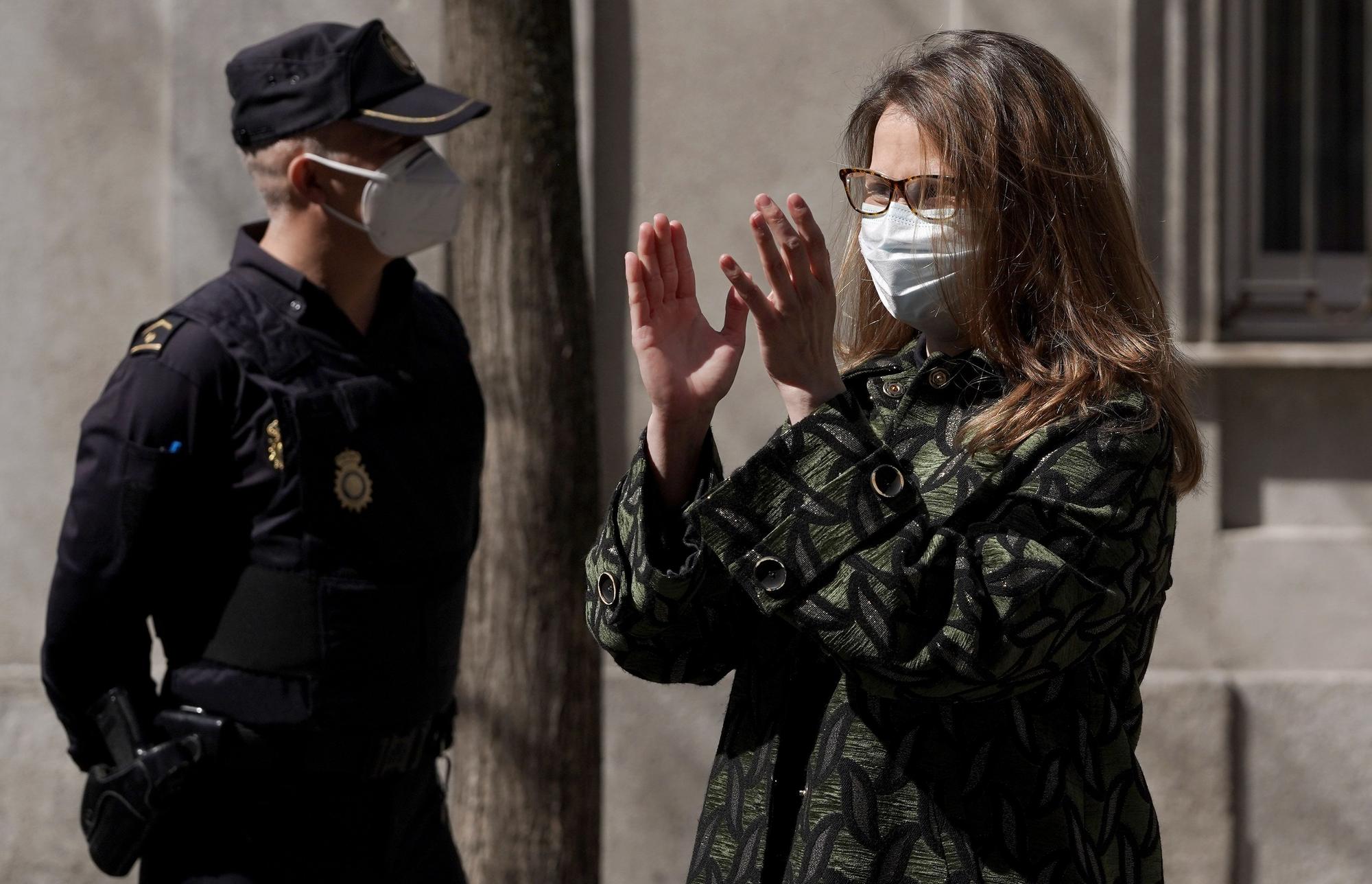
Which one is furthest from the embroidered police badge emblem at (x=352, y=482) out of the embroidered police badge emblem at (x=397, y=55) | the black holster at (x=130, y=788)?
the embroidered police badge emblem at (x=397, y=55)

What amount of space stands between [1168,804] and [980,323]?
138 inches

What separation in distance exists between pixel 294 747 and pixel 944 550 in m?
1.39

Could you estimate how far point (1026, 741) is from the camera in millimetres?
1594

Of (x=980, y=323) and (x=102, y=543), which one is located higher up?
(x=980, y=323)

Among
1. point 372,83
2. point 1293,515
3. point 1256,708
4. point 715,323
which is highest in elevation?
point 372,83

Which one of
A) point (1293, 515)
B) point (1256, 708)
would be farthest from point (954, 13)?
point (1256, 708)

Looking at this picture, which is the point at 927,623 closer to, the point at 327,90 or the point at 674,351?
the point at 674,351

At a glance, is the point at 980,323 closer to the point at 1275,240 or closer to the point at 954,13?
the point at 954,13

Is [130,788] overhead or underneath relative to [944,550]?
underneath

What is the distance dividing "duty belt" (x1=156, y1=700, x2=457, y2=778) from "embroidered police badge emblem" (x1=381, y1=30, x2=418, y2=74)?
131 cm

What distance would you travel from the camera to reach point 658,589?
162 cm

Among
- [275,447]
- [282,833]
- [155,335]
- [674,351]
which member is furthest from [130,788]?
[674,351]

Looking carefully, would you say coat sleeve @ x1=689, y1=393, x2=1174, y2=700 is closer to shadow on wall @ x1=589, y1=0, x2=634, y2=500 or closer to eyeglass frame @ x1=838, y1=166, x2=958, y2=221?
eyeglass frame @ x1=838, y1=166, x2=958, y2=221

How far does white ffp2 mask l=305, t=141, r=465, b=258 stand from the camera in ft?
9.09
